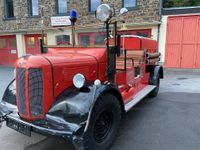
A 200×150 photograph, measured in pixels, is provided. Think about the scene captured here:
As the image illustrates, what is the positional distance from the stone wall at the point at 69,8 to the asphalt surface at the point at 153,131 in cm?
517

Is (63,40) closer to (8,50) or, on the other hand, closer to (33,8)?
→ (33,8)

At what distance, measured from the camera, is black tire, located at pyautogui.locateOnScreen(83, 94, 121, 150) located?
8.28ft

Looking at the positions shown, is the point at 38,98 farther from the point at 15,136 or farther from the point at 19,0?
the point at 19,0

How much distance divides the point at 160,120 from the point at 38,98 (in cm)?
259

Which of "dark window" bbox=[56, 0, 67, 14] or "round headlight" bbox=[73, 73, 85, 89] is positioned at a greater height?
"dark window" bbox=[56, 0, 67, 14]

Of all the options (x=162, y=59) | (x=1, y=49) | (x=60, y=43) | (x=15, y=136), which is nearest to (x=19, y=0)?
(x=1, y=49)

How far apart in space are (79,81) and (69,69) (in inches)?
11.4

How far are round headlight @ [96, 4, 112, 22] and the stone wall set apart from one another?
18.0 ft

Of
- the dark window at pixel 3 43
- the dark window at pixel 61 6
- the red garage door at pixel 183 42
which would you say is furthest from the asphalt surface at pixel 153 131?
the dark window at pixel 3 43

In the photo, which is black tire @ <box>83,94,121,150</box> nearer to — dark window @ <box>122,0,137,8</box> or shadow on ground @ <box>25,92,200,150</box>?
shadow on ground @ <box>25,92,200,150</box>

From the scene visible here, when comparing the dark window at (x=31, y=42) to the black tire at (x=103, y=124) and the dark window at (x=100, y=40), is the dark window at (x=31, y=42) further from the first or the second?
the black tire at (x=103, y=124)

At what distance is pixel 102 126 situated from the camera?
2.94 metres

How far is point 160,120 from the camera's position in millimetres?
4012

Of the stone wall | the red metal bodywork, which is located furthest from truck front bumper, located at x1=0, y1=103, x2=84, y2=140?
the stone wall
